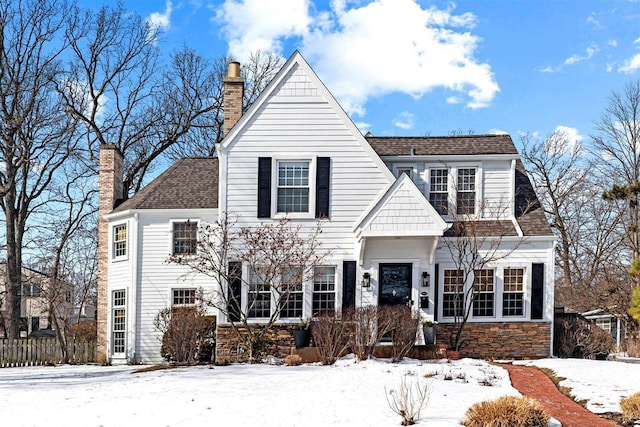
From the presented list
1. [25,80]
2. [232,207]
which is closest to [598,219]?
[232,207]

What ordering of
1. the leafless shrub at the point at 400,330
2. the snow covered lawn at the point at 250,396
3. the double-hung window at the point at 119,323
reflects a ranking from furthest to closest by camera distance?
the double-hung window at the point at 119,323, the leafless shrub at the point at 400,330, the snow covered lawn at the point at 250,396

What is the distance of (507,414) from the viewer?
356 inches

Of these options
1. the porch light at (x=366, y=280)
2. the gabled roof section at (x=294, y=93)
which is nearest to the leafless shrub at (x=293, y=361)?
the porch light at (x=366, y=280)

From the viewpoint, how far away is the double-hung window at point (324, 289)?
1891 cm

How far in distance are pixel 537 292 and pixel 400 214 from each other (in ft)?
15.2

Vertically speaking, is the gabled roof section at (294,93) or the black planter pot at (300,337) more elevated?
the gabled roof section at (294,93)

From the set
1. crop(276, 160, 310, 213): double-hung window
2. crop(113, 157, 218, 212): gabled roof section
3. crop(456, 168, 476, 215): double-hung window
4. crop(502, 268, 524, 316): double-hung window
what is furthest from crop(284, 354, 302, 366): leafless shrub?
crop(456, 168, 476, 215): double-hung window

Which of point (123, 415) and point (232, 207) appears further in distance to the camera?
point (232, 207)

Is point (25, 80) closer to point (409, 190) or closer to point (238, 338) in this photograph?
point (238, 338)

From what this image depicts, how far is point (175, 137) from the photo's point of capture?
110ft

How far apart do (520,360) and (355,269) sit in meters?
4.94

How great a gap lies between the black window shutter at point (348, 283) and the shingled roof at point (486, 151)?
118 inches

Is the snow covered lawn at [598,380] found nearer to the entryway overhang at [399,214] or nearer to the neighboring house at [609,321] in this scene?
the entryway overhang at [399,214]

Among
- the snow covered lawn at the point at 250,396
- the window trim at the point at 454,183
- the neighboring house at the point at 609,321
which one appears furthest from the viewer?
the neighboring house at the point at 609,321
